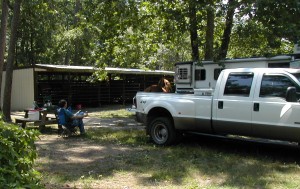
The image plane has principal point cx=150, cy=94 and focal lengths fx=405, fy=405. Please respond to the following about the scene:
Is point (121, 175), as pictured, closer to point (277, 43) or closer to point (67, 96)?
point (277, 43)

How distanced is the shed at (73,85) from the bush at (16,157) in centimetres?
1586

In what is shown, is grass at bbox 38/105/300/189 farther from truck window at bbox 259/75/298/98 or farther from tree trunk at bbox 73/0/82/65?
tree trunk at bbox 73/0/82/65

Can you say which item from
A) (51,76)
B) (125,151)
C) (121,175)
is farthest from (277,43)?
(51,76)

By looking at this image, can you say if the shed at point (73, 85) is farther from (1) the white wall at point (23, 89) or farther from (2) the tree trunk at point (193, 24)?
(2) the tree trunk at point (193, 24)

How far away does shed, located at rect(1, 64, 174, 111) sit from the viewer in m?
21.4

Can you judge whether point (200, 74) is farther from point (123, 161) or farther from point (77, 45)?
point (77, 45)

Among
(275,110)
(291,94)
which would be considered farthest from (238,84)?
(291,94)

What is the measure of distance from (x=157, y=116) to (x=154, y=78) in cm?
2073

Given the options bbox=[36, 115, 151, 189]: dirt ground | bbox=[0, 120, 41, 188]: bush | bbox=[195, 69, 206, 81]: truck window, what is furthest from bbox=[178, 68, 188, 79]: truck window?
bbox=[0, 120, 41, 188]: bush

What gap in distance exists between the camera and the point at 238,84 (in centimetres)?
842

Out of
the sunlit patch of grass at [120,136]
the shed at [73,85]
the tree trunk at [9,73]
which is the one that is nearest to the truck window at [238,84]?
the sunlit patch of grass at [120,136]

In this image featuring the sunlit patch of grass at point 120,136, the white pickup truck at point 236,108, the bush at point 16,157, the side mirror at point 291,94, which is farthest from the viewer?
the sunlit patch of grass at point 120,136

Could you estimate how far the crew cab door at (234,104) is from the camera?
8.06 m

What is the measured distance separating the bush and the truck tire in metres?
5.25
